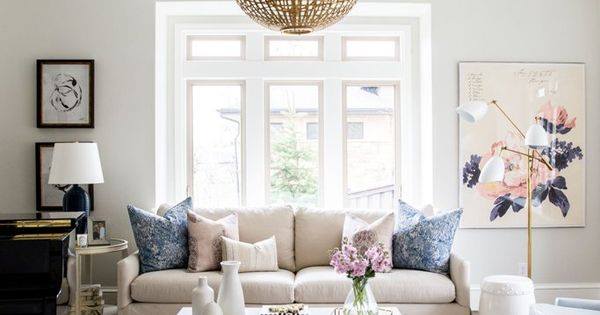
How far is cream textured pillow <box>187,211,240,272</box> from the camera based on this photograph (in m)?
4.32

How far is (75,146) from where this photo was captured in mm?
4504

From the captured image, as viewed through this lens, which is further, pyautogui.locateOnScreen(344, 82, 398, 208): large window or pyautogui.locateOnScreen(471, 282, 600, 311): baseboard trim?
pyautogui.locateOnScreen(344, 82, 398, 208): large window

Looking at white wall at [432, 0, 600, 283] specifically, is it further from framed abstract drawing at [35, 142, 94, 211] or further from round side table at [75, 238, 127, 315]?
framed abstract drawing at [35, 142, 94, 211]

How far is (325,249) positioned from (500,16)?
223 cm

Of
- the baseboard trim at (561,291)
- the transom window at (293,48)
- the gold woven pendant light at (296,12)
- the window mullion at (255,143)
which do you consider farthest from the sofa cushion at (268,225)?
the gold woven pendant light at (296,12)

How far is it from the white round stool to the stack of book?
8.42 feet

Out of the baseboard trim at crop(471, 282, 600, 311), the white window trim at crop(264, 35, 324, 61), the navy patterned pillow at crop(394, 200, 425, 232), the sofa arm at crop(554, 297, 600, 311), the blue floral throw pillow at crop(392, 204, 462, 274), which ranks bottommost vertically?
the baseboard trim at crop(471, 282, 600, 311)

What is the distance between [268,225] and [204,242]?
54 cm

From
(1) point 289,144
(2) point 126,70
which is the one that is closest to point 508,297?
(1) point 289,144

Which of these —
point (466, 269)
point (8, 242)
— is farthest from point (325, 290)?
point (8, 242)

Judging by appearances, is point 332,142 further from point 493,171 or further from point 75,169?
point 75,169

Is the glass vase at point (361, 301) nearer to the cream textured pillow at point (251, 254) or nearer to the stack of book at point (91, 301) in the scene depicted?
the cream textured pillow at point (251, 254)

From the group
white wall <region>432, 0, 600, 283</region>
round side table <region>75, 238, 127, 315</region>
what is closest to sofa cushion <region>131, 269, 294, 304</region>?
round side table <region>75, 238, 127, 315</region>

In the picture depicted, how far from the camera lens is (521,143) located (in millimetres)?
5012
